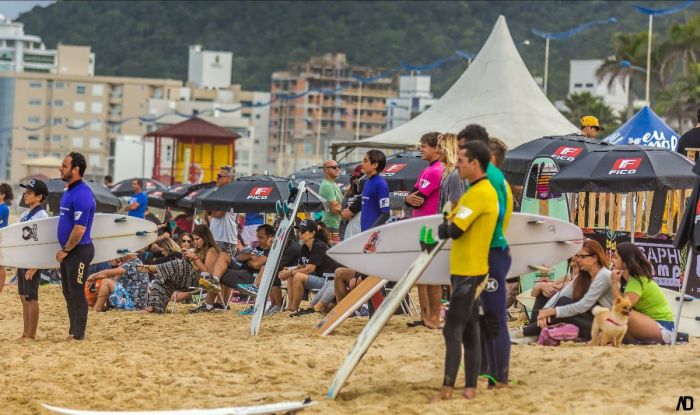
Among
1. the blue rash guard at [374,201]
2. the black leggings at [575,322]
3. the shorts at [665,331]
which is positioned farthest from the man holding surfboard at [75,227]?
the shorts at [665,331]

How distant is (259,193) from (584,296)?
7.92 m

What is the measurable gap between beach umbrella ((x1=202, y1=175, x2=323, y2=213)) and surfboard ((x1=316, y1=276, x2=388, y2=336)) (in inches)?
217

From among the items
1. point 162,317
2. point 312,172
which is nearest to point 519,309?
point 162,317

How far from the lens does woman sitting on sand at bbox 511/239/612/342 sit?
10.1 meters

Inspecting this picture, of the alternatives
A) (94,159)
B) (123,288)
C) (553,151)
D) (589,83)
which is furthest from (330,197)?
(94,159)

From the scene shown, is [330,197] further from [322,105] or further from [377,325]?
[322,105]

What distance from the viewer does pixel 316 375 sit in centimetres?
940

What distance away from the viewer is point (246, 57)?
7840 inches

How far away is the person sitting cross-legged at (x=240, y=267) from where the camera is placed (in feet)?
49.7

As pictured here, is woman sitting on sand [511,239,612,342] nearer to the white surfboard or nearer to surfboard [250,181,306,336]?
the white surfboard

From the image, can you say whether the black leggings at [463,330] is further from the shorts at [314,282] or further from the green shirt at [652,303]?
the shorts at [314,282]

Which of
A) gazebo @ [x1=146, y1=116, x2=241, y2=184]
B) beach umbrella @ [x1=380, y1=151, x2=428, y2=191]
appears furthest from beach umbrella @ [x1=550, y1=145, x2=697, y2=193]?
gazebo @ [x1=146, y1=116, x2=241, y2=184]

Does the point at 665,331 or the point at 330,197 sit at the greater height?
the point at 330,197

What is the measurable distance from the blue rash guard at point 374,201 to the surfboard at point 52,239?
8.42 ft
